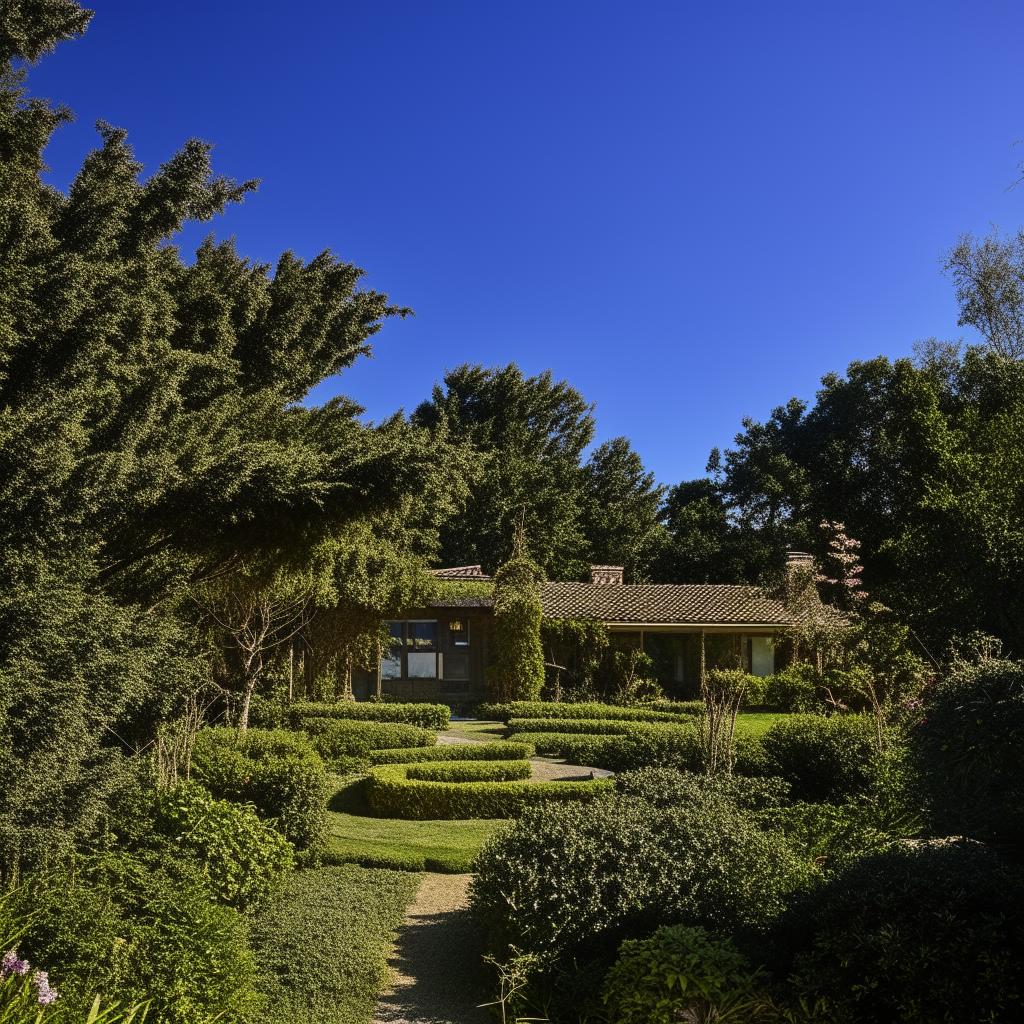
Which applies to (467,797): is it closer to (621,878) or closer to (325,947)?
(325,947)

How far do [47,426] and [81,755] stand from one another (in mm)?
2697

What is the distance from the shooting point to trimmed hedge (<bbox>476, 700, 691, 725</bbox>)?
2139cm

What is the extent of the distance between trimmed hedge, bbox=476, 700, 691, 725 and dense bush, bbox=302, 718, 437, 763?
4392 mm

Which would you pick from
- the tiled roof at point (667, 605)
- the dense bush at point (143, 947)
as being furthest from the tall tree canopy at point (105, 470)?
the tiled roof at point (667, 605)

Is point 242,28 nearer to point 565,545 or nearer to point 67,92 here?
point 67,92

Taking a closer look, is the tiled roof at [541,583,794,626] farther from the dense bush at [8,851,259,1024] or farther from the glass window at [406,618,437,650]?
the dense bush at [8,851,259,1024]

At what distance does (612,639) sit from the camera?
90.5 ft

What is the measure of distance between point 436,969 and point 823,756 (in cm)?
696

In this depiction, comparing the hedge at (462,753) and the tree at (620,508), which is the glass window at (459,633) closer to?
the hedge at (462,753)

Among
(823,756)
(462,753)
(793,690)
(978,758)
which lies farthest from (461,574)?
(978,758)

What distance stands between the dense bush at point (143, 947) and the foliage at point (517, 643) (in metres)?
18.6

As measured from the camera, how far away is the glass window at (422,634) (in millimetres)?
28109

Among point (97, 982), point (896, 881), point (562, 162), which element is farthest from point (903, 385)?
point (97, 982)

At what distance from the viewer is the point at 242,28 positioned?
936 centimetres
